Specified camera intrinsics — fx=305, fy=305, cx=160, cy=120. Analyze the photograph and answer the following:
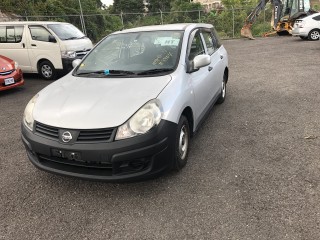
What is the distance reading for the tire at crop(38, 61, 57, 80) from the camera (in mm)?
8891

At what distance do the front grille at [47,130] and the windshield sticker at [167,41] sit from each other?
190cm

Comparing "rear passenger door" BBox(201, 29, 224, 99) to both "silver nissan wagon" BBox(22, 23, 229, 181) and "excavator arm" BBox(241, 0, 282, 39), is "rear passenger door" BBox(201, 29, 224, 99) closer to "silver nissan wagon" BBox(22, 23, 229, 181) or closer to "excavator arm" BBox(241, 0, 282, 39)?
"silver nissan wagon" BBox(22, 23, 229, 181)

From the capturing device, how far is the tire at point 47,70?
889cm

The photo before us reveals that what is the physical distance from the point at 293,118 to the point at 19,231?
4183 mm

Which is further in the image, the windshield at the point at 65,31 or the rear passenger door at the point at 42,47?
the windshield at the point at 65,31

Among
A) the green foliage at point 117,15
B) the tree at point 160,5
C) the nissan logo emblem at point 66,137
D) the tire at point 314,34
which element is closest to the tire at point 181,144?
the nissan logo emblem at point 66,137

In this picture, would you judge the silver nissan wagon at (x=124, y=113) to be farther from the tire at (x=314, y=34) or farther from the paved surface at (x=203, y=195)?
the tire at (x=314, y=34)

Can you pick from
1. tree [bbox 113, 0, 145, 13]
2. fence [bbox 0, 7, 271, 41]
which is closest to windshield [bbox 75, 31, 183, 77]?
fence [bbox 0, 7, 271, 41]

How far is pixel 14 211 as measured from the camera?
292 cm

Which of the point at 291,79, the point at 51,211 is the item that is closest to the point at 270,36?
the point at 291,79

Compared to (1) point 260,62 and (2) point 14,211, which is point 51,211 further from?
(1) point 260,62

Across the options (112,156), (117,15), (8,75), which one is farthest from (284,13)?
(112,156)

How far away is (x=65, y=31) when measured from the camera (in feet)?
30.1

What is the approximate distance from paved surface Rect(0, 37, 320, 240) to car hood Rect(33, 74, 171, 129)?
0.81 m
